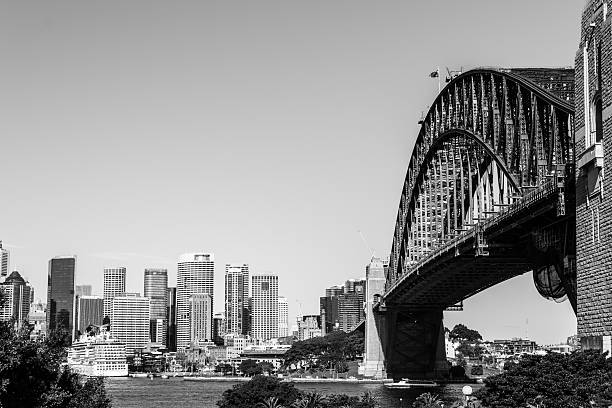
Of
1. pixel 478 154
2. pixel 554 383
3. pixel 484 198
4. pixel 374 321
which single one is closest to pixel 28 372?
pixel 554 383

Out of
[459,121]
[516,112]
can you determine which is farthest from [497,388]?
[459,121]

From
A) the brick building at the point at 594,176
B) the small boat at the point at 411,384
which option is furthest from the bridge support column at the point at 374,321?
the brick building at the point at 594,176

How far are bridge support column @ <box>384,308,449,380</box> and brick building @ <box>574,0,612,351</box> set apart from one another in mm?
98834

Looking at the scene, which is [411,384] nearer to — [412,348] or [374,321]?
[412,348]

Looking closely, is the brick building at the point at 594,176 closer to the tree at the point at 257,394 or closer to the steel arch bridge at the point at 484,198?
the steel arch bridge at the point at 484,198

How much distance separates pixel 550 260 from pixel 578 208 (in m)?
25.1

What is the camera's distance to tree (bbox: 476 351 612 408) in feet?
157

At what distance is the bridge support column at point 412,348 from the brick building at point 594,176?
9883 cm

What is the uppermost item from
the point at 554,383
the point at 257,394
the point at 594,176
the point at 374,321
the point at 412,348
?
the point at 594,176

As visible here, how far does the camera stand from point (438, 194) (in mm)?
120500

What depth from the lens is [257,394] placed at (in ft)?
264

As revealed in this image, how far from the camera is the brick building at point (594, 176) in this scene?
51281 mm

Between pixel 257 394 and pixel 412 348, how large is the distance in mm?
84879

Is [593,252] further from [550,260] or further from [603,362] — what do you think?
[550,260]
